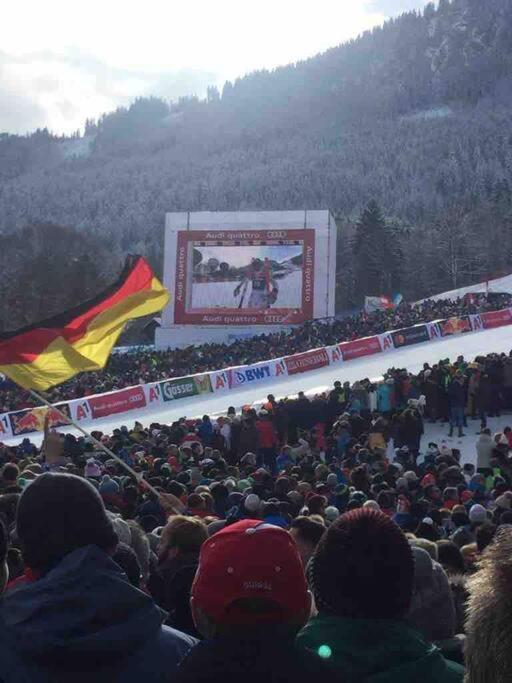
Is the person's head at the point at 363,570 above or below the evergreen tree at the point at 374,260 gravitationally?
below

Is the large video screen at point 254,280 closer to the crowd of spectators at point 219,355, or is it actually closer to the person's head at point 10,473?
the crowd of spectators at point 219,355

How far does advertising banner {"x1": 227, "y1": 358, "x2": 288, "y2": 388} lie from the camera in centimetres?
2731

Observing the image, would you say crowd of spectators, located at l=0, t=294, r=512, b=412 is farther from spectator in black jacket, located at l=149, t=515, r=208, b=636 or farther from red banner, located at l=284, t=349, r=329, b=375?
spectator in black jacket, located at l=149, t=515, r=208, b=636

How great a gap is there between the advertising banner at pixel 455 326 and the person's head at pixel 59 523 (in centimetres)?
3093

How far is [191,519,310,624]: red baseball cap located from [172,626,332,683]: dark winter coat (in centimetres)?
13

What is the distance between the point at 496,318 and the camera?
3391 centimetres

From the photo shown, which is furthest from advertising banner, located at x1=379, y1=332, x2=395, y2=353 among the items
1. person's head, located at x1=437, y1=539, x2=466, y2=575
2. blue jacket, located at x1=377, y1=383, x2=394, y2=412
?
person's head, located at x1=437, y1=539, x2=466, y2=575

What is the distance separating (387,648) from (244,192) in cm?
13634

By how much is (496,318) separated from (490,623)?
110 ft

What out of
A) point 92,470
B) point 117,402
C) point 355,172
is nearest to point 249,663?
point 92,470

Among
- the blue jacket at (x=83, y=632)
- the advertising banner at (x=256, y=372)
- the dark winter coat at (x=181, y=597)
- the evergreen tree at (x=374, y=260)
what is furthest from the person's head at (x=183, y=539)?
the evergreen tree at (x=374, y=260)

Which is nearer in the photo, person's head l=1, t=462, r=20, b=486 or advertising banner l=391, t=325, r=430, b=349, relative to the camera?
person's head l=1, t=462, r=20, b=486

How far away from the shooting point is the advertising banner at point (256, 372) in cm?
2731

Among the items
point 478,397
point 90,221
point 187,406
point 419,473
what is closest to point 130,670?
point 419,473
